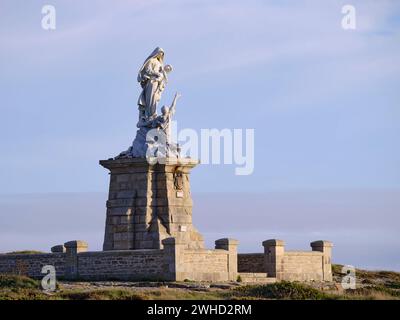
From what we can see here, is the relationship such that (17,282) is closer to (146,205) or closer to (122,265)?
(122,265)

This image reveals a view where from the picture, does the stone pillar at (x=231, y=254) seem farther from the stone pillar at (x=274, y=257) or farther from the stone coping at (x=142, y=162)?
the stone coping at (x=142, y=162)

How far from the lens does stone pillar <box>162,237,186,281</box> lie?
38.9 m

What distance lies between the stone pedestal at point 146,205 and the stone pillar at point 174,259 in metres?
1.79

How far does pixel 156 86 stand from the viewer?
42.7m

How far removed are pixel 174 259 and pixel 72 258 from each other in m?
3.49

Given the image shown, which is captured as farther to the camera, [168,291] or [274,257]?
[274,257]

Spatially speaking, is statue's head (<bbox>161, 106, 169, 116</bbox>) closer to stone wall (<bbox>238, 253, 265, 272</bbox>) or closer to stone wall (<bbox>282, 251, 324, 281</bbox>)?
Result: stone wall (<bbox>238, 253, 265, 272</bbox>)

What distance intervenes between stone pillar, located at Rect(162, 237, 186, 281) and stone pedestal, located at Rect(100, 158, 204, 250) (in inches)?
70.4

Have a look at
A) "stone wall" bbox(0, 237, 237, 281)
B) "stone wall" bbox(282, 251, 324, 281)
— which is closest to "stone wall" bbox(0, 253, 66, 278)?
"stone wall" bbox(0, 237, 237, 281)

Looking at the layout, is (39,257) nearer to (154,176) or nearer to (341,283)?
(154,176)

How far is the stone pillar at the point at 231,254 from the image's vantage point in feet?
134

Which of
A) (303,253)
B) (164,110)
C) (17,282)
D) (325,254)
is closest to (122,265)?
(17,282)

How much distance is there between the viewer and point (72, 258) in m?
40.5
